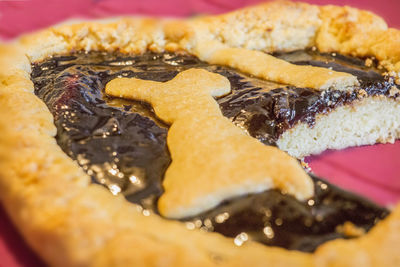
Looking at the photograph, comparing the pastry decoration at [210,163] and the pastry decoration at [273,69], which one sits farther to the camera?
the pastry decoration at [273,69]

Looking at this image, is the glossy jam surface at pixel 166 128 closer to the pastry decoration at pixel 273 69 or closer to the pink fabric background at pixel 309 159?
the pastry decoration at pixel 273 69

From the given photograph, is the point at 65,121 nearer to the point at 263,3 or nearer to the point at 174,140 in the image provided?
the point at 174,140

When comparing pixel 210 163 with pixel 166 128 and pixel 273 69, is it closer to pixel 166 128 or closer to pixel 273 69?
pixel 166 128

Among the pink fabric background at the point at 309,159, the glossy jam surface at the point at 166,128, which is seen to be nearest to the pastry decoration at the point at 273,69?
the glossy jam surface at the point at 166,128

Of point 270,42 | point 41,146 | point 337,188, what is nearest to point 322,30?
point 270,42

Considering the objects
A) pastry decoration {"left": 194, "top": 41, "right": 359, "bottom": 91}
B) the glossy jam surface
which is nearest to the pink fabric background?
the glossy jam surface

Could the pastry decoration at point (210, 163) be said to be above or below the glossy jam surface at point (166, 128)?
above
